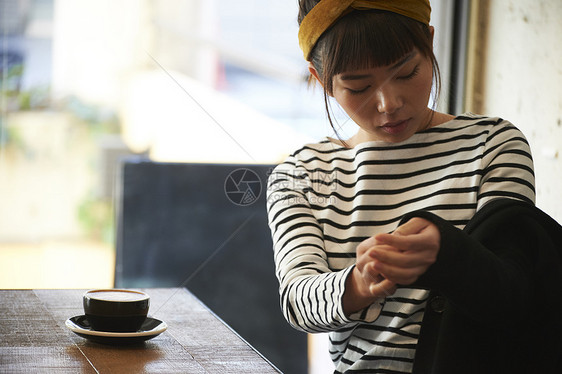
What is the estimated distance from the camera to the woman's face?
74cm

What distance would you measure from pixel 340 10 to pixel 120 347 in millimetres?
443

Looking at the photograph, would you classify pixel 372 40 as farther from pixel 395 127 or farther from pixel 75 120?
pixel 75 120

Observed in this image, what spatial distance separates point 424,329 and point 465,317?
0.14 feet

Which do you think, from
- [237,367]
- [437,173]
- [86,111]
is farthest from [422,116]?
[86,111]

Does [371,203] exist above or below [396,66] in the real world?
below

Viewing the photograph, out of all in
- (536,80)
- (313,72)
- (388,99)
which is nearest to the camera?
(388,99)

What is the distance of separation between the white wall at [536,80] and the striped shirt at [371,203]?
781mm

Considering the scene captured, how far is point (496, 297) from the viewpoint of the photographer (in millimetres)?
591

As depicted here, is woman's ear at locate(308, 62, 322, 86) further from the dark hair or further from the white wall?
the white wall

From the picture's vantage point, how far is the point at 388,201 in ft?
2.70

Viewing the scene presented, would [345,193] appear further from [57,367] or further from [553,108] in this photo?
[553,108]

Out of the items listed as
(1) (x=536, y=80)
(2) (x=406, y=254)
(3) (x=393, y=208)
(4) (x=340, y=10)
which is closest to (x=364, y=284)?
(2) (x=406, y=254)

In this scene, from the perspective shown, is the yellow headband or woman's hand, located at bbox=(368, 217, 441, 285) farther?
the yellow headband

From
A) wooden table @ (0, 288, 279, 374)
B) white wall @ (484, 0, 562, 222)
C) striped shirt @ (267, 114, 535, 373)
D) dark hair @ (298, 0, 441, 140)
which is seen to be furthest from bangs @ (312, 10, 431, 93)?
white wall @ (484, 0, 562, 222)
